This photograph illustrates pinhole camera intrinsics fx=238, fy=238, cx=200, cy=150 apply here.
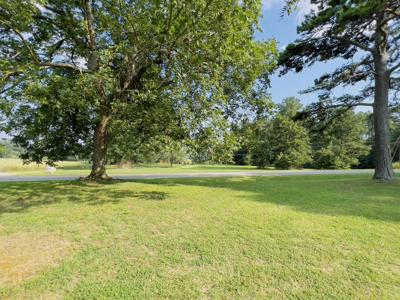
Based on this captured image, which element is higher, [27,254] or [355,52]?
[355,52]

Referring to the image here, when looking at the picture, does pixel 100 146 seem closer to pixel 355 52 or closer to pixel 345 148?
pixel 355 52

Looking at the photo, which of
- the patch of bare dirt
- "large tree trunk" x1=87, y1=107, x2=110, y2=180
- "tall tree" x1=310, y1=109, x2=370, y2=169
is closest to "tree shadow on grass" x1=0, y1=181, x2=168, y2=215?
"large tree trunk" x1=87, y1=107, x2=110, y2=180

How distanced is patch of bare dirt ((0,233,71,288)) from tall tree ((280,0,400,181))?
1152cm

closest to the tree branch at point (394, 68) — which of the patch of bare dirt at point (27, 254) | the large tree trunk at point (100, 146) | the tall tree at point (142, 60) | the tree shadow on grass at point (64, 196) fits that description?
the tall tree at point (142, 60)

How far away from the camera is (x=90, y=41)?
8359mm

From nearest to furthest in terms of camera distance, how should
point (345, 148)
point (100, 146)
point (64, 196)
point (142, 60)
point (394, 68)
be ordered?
1. point (64, 196)
2. point (142, 60)
3. point (100, 146)
4. point (394, 68)
5. point (345, 148)

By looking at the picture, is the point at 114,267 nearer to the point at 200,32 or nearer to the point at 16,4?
the point at 200,32

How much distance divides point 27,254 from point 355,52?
15.4 metres

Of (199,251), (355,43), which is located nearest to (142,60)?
(199,251)

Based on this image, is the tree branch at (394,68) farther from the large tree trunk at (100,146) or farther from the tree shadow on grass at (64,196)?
the large tree trunk at (100,146)

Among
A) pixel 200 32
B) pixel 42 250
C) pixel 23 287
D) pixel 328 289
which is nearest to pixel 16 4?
pixel 200 32

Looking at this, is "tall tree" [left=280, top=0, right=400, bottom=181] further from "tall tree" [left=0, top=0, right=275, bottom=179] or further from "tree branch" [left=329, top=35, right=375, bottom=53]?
"tall tree" [left=0, top=0, right=275, bottom=179]

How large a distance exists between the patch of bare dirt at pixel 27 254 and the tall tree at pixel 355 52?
1152cm

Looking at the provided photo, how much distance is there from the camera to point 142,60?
26.4 ft
